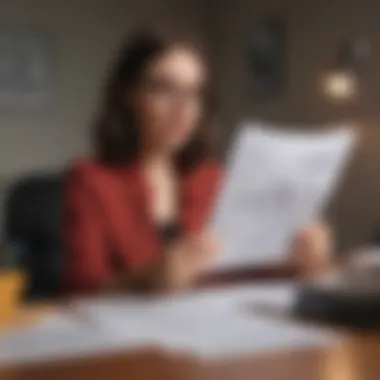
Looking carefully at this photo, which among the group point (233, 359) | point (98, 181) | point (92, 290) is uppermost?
point (98, 181)

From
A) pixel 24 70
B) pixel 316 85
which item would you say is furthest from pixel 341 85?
pixel 24 70

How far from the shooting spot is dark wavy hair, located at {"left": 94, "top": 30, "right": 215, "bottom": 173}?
1.82 meters

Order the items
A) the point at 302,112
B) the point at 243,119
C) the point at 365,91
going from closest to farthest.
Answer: the point at 365,91 → the point at 302,112 → the point at 243,119

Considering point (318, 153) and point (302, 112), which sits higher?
point (302, 112)

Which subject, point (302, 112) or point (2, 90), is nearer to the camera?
point (302, 112)

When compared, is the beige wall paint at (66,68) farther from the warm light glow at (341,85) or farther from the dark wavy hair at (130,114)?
the dark wavy hair at (130,114)

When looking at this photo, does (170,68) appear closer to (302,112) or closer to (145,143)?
(145,143)

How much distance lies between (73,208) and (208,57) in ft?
7.09

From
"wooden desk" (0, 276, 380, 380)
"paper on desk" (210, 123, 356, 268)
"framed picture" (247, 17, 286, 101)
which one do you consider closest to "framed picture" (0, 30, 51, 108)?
"framed picture" (247, 17, 286, 101)

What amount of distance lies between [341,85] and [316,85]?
0.68 ft

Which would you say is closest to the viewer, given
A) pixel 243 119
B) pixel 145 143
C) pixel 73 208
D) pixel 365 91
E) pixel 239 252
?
pixel 239 252

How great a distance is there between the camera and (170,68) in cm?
176

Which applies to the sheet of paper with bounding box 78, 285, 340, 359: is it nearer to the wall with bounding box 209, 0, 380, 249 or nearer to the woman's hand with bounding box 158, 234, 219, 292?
the woman's hand with bounding box 158, 234, 219, 292

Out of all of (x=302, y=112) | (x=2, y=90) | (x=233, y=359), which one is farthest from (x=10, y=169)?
(x=233, y=359)
